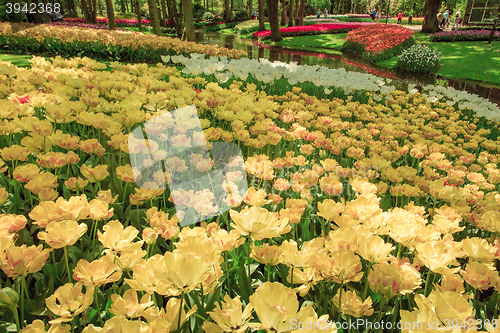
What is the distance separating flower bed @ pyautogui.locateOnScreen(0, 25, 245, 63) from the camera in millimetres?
7723

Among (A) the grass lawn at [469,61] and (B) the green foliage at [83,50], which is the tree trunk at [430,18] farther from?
(B) the green foliage at [83,50]

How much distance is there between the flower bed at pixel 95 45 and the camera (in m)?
7.72

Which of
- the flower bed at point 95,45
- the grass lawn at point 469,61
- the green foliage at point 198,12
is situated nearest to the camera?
the flower bed at point 95,45

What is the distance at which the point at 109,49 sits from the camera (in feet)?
26.4

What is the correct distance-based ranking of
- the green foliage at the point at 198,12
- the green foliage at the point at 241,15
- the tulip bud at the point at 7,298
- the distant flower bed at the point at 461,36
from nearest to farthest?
the tulip bud at the point at 7,298
the distant flower bed at the point at 461,36
the green foliage at the point at 198,12
the green foliage at the point at 241,15

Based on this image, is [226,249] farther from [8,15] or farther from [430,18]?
[430,18]

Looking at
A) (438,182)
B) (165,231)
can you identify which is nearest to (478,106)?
(438,182)

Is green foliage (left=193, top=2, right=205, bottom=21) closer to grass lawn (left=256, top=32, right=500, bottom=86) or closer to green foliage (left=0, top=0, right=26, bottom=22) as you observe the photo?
grass lawn (left=256, top=32, right=500, bottom=86)

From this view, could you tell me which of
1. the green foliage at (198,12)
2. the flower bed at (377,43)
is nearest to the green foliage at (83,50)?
the flower bed at (377,43)

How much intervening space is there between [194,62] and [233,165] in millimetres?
2832

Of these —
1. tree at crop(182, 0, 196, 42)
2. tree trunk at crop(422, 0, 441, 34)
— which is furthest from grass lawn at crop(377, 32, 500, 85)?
tree at crop(182, 0, 196, 42)

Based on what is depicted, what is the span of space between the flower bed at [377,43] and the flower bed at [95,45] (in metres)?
11.3

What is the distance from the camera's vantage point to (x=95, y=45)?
7.98 m

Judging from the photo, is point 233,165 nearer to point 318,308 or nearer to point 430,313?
point 318,308
